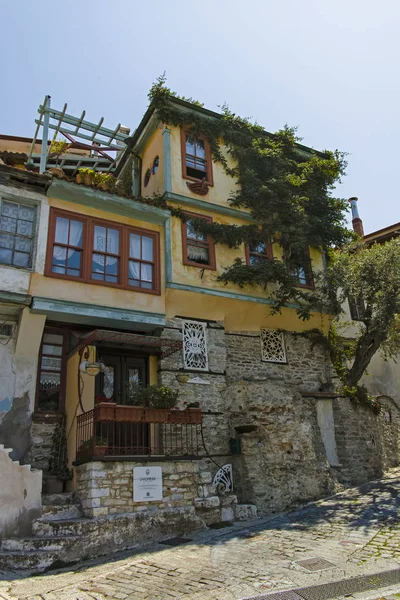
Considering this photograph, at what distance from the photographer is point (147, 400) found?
10.4m

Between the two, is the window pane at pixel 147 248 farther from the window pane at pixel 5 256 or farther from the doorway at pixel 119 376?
the window pane at pixel 5 256

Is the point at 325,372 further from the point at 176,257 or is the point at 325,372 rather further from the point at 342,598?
the point at 342,598

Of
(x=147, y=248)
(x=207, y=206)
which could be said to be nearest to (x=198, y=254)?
(x=207, y=206)

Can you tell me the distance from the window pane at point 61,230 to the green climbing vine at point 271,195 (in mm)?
3236

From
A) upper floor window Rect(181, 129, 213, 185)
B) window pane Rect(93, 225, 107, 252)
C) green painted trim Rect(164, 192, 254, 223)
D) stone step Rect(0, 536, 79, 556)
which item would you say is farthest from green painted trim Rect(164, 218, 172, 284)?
stone step Rect(0, 536, 79, 556)

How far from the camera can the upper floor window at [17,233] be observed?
428 inches

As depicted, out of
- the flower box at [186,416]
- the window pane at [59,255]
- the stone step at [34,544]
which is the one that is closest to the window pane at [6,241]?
the window pane at [59,255]

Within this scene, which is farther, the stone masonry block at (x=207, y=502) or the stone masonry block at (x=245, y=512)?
the stone masonry block at (x=245, y=512)

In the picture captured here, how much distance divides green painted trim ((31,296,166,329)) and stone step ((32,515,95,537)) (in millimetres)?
4366

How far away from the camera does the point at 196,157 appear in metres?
15.1

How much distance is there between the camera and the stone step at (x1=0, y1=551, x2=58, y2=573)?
7.27 meters

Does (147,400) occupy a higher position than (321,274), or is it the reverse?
(321,274)

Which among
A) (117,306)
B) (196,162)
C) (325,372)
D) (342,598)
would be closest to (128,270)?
(117,306)

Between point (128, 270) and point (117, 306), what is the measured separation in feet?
3.58
